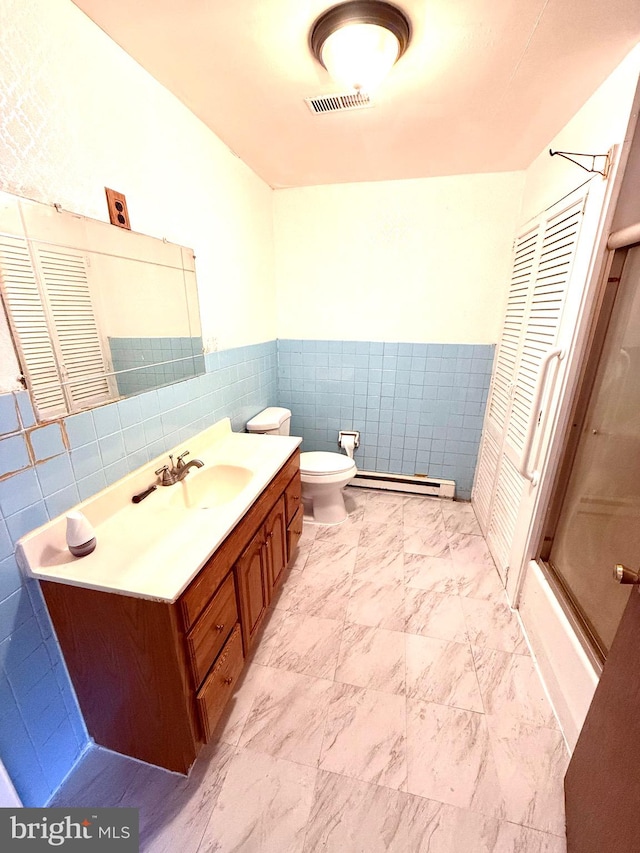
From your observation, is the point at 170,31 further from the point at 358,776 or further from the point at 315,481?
the point at 358,776

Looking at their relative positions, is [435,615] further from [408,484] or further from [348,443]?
[348,443]

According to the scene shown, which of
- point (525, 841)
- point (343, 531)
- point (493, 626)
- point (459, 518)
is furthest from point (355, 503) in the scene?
point (525, 841)

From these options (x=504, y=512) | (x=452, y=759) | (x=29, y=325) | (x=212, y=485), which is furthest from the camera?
(x=504, y=512)

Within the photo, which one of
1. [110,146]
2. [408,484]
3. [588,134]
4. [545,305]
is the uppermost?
[588,134]

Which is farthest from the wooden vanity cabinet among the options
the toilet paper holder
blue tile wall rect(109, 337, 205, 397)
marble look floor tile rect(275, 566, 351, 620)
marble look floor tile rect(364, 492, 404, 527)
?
the toilet paper holder

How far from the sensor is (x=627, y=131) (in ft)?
3.71

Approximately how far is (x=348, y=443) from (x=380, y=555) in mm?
889

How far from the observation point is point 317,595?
1.81 metres

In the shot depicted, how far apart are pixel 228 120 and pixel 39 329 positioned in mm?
1336

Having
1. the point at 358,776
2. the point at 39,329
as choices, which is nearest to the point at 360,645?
the point at 358,776

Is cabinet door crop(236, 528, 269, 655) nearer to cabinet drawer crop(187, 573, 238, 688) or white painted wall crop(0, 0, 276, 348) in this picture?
cabinet drawer crop(187, 573, 238, 688)

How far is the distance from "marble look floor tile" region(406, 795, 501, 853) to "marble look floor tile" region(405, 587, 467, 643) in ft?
1.98

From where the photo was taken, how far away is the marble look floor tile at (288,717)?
3.85 feet

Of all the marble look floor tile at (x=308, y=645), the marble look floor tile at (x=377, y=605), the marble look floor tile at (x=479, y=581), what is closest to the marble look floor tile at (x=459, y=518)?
the marble look floor tile at (x=479, y=581)
